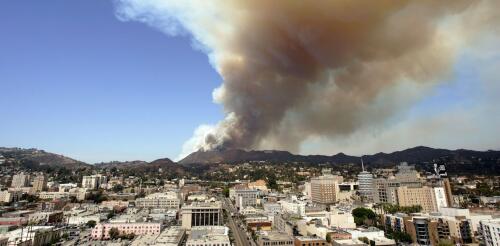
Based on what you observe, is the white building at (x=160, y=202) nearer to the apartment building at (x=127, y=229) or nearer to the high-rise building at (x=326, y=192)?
the apartment building at (x=127, y=229)

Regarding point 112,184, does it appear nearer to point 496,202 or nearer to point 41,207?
point 41,207

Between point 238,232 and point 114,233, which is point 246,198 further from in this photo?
point 114,233

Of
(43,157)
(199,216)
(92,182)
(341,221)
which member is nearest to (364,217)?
(341,221)

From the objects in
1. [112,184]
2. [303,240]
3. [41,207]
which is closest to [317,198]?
[303,240]

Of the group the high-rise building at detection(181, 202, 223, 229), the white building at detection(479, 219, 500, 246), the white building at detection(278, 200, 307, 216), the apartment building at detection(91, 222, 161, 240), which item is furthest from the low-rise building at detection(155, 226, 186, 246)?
the white building at detection(479, 219, 500, 246)

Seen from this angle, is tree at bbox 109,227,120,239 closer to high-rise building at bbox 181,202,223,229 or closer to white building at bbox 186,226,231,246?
high-rise building at bbox 181,202,223,229
